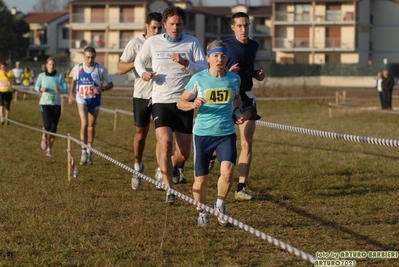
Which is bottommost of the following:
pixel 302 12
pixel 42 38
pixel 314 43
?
pixel 314 43

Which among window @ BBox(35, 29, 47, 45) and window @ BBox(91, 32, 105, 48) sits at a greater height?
window @ BBox(35, 29, 47, 45)

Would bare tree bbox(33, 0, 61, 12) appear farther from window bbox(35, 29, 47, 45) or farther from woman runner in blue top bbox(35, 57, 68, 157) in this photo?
woman runner in blue top bbox(35, 57, 68, 157)

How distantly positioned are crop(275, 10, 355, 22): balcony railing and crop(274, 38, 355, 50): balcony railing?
213 cm

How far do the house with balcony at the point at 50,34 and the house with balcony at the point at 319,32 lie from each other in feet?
98.0

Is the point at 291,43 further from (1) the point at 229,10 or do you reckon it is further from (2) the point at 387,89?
(2) the point at 387,89

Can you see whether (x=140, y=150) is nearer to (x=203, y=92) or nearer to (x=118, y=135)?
(x=203, y=92)

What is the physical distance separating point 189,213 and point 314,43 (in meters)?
79.3

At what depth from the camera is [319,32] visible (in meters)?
86.4

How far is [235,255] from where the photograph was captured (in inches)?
279

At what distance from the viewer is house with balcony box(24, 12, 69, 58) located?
104 metres

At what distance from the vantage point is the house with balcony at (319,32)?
85.6 m

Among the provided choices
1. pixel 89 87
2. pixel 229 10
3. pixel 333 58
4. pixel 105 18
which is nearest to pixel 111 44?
pixel 105 18

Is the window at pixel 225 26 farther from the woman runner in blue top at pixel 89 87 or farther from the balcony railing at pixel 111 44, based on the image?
the woman runner in blue top at pixel 89 87

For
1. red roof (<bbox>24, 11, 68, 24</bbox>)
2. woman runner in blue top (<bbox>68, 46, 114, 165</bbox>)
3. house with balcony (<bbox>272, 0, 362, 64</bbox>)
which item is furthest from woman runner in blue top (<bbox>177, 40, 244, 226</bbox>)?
red roof (<bbox>24, 11, 68, 24</bbox>)
